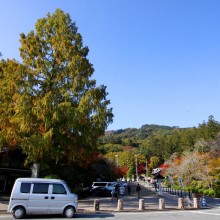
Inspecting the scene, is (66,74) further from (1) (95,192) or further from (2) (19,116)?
(1) (95,192)

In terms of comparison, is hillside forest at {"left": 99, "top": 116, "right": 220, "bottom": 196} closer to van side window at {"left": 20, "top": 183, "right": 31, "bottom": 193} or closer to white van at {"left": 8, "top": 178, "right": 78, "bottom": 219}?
white van at {"left": 8, "top": 178, "right": 78, "bottom": 219}

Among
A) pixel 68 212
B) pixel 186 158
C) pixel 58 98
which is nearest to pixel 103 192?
pixel 58 98

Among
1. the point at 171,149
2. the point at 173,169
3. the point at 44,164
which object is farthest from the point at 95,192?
the point at 171,149

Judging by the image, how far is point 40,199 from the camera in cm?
1384

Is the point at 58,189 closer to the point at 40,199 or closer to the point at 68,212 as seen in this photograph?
the point at 40,199

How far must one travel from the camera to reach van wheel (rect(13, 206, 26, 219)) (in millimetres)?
13430

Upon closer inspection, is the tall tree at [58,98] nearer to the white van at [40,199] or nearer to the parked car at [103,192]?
the white van at [40,199]

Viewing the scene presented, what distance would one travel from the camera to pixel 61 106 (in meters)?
18.8

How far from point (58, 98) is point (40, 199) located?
28.0ft

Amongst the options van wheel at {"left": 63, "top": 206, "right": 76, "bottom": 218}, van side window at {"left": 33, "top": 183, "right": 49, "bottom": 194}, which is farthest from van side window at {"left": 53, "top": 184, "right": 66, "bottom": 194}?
van wheel at {"left": 63, "top": 206, "right": 76, "bottom": 218}

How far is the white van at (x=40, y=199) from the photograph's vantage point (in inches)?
535

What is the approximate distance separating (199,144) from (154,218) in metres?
48.1

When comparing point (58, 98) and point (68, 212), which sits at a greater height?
point (58, 98)

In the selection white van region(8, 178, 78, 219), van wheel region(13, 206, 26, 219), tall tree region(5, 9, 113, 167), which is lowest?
van wheel region(13, 206, 26, 219)
